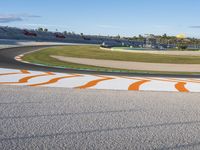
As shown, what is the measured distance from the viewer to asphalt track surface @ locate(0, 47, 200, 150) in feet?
18.7

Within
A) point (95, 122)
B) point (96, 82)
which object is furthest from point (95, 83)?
point (95, 122)

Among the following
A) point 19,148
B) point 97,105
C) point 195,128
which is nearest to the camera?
point 19,148

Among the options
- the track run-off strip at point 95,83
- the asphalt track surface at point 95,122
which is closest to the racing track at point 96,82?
the track run-off strip at point 95,83

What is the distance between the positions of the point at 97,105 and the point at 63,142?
3288 mm

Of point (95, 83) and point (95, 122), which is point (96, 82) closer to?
point (95, 83)

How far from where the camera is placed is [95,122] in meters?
7.00

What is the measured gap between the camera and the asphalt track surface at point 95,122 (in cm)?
569

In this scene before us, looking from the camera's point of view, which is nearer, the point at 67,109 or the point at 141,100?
the point at 67,109

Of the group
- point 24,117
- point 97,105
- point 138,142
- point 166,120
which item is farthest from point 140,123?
point 24,117

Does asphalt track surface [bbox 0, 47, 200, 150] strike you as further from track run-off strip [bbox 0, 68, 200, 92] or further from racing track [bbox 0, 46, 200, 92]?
racing track [bbox 0, 46, 200, 92]

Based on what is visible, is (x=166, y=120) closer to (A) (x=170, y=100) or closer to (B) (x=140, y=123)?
(B) (x=140, y=123)

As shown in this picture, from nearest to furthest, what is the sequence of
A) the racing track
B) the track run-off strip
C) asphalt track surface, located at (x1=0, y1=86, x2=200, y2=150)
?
asphalt track surface, located at (x1=0, y1=86, x2=200, y2=150) → the track run-off strip → the racing track

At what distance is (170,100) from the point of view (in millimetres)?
10406

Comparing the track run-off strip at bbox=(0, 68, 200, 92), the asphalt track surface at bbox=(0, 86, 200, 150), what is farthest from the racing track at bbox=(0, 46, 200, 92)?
the asphalt track surface at bbox=(0, 86, 200, 150)
